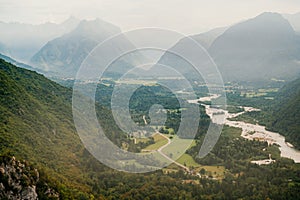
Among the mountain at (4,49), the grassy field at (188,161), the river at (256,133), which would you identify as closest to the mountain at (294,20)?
the river at (256,133)

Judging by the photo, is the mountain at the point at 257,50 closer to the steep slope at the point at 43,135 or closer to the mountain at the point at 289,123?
the mountain at the point at 289,123

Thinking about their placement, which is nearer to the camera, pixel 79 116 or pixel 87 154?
pixel 87 154

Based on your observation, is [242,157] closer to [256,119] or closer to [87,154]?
[87,154]

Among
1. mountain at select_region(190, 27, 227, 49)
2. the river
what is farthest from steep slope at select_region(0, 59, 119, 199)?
mountain at select_region(190, 27, 227, 49)

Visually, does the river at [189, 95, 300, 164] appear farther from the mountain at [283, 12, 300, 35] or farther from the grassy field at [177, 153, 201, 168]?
the mountain at [283, 12, 300, 35]

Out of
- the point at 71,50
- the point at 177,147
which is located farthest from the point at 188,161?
the point at 71,50

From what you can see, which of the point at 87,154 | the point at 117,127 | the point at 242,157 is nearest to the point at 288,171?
Answer: the point at 242,157
